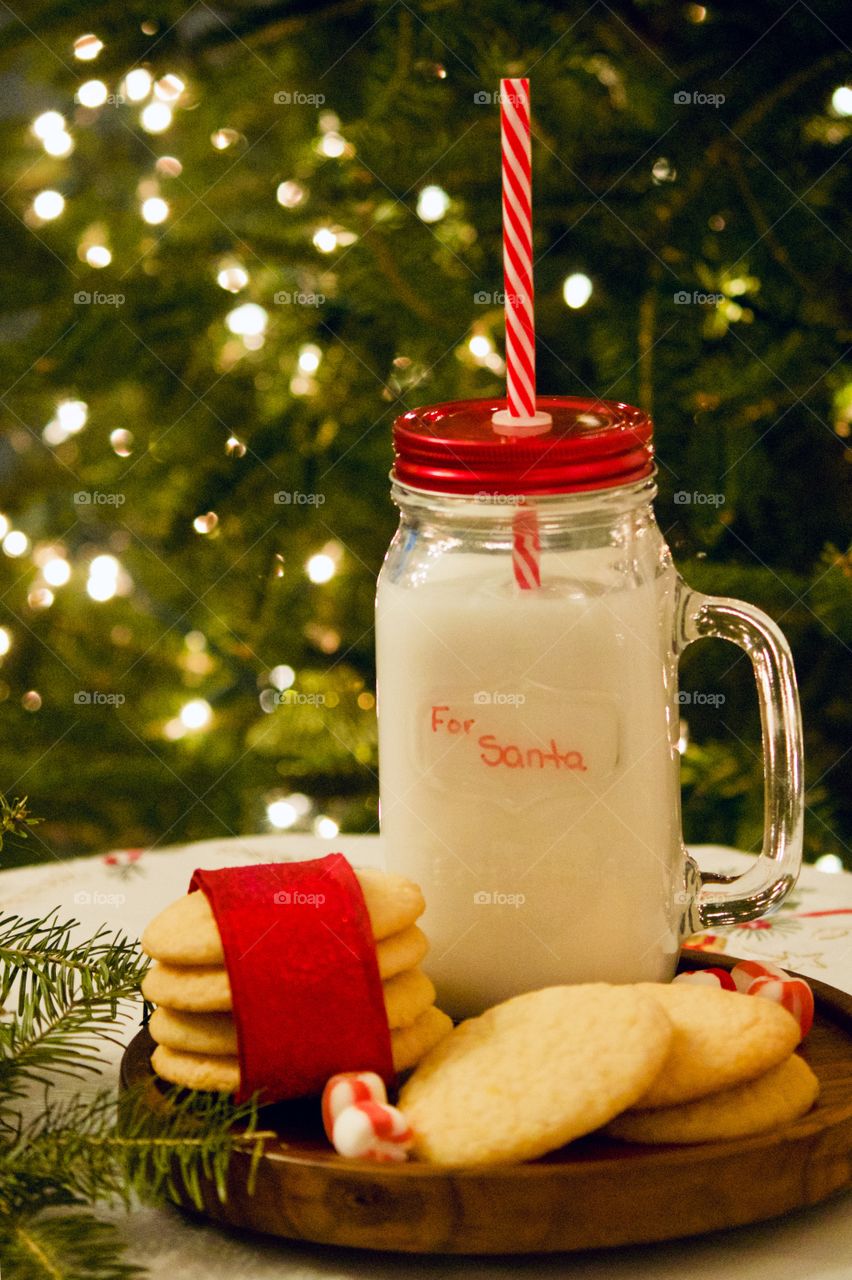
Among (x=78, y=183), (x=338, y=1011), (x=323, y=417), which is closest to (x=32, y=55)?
(x=78, y=183)

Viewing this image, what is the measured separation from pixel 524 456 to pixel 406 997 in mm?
280

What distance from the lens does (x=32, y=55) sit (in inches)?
59.6

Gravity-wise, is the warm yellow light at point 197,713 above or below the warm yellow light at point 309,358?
below

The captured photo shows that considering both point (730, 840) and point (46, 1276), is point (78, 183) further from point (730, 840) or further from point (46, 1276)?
point (46, 1276)

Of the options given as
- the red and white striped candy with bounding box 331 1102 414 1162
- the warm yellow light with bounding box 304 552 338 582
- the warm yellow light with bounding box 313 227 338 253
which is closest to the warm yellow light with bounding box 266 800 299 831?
the warm yellow light with bounding box 304 552 338 582

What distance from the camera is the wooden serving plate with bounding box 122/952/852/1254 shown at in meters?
0.67

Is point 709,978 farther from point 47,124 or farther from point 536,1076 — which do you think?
point 47,124

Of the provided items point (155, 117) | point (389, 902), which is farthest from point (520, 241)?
point (155, 117)

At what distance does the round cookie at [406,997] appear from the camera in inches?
29.9

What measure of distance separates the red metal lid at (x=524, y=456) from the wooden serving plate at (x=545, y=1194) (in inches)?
13.0

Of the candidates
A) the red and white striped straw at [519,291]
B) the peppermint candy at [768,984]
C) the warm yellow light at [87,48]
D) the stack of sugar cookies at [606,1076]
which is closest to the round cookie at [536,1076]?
the stack of sugar cookies at [606,1076]

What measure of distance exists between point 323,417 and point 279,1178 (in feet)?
3.19

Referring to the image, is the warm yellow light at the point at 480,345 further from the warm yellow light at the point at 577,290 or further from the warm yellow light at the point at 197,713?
the warm yellow light at the point at 197,713

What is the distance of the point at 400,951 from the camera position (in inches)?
30.4
